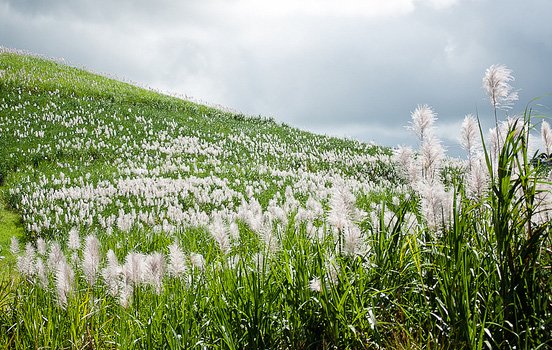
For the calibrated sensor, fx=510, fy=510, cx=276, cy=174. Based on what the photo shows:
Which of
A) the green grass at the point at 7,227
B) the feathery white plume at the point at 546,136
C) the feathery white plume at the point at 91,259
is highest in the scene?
the feathery white plume at the point at 546,136

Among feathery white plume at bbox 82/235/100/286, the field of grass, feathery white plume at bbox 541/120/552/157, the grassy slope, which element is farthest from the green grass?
feathery white plume at bbox 541/120/552/157

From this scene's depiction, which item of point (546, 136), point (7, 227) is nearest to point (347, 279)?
point (546, 136)

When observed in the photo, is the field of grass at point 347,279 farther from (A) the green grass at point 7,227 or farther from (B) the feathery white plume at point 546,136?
(A) the green grass at point 7,227

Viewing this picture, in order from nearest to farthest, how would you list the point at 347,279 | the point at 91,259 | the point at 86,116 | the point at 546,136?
the point at 347,279, the point at 546,136, the point at 91,259, the point at 86,116

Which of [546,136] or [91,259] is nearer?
[546,136]

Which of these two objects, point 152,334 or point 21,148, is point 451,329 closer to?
point 152,334

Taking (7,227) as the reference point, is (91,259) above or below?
above

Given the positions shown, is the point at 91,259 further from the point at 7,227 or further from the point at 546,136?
the point at 7,227

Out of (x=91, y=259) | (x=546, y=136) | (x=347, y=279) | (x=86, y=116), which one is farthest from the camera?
(x=86, y=116)

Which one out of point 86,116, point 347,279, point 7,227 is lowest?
point 7,227

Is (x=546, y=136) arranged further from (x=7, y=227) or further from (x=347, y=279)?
(x=7, y=227)

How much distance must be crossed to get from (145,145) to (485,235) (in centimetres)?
2248

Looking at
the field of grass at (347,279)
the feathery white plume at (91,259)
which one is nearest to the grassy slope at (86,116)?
the field of grass at (347,279)

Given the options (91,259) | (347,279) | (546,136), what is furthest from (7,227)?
(546,136)
